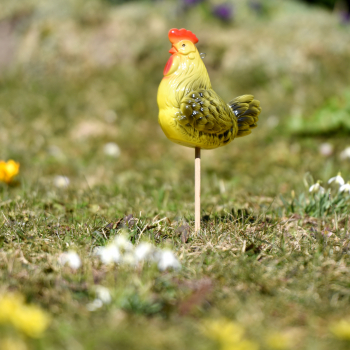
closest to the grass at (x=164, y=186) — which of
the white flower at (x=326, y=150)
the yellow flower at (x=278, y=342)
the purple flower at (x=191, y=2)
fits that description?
the yellow flower at (x=278, y=342)

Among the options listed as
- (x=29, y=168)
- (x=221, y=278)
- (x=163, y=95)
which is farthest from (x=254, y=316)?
(x=29, y=168)

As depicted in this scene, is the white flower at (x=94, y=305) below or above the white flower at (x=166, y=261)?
below

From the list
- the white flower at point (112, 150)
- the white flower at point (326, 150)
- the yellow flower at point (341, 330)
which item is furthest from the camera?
the white flower at point (112, 150)

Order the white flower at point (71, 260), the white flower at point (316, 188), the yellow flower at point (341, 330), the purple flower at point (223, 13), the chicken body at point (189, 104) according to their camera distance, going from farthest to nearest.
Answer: the purple flower at point (223, 13) < the white flower at point (316, 188) < the chicken body at point (189, 104) < the white flower at point (71, 260) < the yellow flower at point (341, 330)

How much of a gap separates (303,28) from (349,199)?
5.84 meters

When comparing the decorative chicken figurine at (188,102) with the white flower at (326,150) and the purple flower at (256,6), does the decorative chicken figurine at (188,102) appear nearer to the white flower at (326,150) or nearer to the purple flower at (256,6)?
the white flower at (326,150)

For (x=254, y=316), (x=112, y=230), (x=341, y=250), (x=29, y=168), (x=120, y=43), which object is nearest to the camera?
(x=254, y=316)

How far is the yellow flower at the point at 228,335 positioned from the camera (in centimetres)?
133

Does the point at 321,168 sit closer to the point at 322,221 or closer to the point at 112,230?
the point at 322,221

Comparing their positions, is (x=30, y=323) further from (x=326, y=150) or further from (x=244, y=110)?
(x=326, y=150)

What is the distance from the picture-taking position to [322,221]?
8.73 ft

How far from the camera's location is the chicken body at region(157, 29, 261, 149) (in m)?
2.12

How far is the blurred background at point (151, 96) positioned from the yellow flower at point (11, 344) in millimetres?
1631

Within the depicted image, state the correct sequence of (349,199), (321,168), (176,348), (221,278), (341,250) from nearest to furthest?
(176,348)
(221,278)
(341,250)
(349,199)
(321,168)
